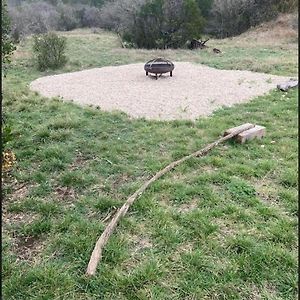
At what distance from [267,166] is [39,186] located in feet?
8.31

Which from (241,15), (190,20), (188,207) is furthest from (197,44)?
(188,207)

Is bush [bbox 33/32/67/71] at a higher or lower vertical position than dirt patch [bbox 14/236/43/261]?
higher

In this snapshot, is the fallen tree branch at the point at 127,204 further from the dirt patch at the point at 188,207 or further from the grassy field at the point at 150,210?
the dirt patch at the point at 188,207

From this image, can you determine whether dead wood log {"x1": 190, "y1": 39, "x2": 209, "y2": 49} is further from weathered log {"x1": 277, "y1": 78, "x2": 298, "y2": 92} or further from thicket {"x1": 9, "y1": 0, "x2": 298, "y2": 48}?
weathered log {"x1": 277, "y1": 78, "x2": 298, "y2": 92}

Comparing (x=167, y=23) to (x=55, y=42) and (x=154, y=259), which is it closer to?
(x=55, y=42)

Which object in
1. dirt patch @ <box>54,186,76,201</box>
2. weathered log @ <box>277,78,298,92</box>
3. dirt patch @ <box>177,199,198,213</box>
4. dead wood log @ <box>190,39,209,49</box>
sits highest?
dirt patch @ <box>54,186,76,201</box>

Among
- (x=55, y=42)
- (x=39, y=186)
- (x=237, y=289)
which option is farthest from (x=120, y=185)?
(x=55, y=42)

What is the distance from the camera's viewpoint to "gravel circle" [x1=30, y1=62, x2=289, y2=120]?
690 centimetres

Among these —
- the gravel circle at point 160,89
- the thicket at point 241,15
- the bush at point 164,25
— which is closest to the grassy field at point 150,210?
the gravel circle at point 160,89

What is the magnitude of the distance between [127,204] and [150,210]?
22cm

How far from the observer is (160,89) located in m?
8.50

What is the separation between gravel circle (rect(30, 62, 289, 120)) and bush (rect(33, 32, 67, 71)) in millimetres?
1361

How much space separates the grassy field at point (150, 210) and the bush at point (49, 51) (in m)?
6.10

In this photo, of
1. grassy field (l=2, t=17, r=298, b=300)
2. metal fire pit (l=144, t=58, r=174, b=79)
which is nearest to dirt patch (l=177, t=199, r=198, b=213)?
grassy field (l=2, t=17, r=298, b=300)
